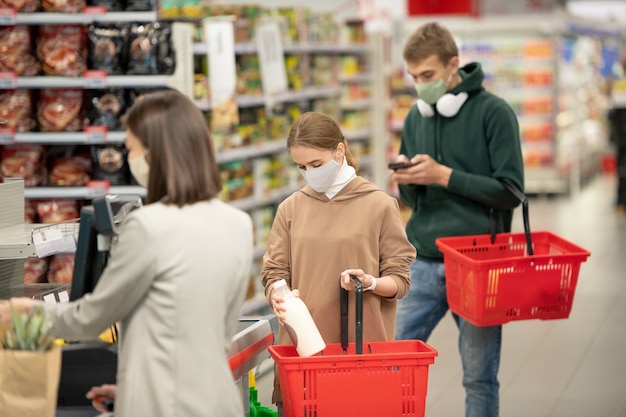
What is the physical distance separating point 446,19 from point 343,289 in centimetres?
1338

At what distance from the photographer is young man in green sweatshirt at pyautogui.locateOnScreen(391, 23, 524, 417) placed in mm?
4438

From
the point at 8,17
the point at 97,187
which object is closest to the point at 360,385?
the point at 97,187

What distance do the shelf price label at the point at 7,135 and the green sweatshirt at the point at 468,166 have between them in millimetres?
2466

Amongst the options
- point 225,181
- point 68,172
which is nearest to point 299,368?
point 68,172

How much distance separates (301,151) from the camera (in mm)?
3510

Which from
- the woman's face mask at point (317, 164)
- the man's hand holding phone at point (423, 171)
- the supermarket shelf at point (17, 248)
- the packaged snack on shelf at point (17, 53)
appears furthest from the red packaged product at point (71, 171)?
the woman's face mask at point (317, 164)

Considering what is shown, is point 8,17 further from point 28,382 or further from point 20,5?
point 28,382

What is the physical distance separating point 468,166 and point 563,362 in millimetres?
3071

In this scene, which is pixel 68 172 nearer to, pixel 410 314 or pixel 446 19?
pixel 410 314

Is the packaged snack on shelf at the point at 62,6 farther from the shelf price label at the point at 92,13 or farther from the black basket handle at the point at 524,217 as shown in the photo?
the black basket handle at the point at 524,217

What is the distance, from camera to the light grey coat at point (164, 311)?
2.63 m

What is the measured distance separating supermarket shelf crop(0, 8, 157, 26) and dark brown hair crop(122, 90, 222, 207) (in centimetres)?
343

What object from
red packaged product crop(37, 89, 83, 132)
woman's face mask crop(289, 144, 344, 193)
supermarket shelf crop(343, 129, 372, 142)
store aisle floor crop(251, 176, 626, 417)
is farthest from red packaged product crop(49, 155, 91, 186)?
supermarket shelf crop(343, 129, 372, 142)

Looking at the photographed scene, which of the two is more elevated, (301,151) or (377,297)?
(301,151)
